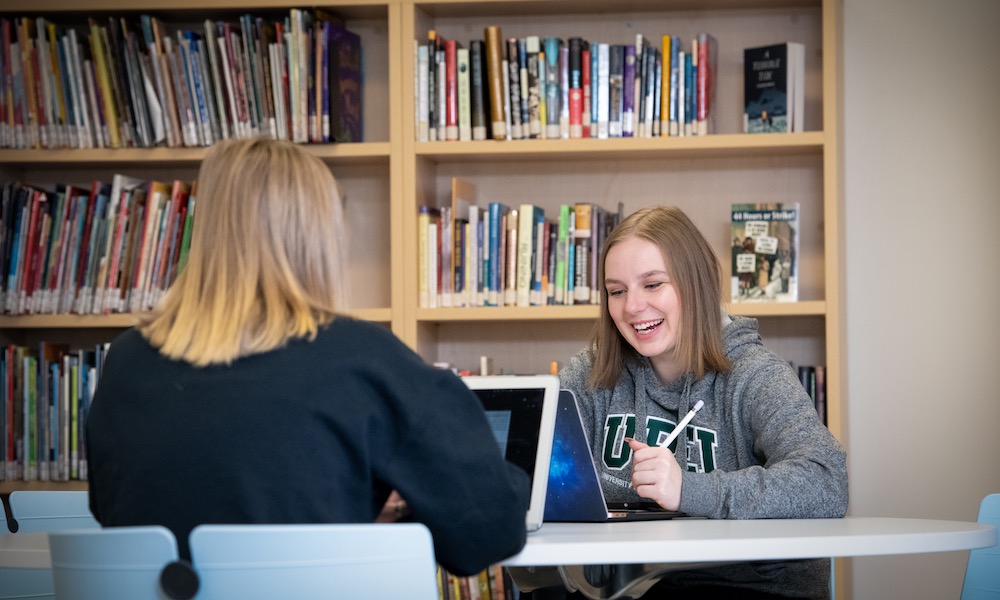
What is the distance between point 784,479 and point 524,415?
434 mm

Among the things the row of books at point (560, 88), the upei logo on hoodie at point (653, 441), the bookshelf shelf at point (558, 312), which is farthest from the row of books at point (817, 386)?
the upei logo on hoodie at point (653, 441)

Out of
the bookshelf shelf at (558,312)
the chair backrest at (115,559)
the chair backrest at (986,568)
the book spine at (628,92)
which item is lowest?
the chair backrest at (986,568)

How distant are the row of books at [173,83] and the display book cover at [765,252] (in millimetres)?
1169

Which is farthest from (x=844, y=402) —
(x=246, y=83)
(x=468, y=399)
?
(x=468, y=399)

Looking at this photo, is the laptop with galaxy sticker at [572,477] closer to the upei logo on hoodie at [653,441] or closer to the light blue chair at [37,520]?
the upei logo on hoodie at [653,441]

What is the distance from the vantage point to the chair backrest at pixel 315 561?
3.51ft

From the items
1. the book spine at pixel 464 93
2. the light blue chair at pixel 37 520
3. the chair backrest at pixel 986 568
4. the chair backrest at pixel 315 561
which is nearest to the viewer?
the chair backrest at pixel 315 561

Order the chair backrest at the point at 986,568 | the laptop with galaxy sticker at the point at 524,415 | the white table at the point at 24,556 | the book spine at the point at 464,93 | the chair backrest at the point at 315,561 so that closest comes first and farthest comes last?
the chair backrest at the point at 315,561
the white table at the point at 24,556
the laptop with galaxy sticker at the point at 524,415
the chair backrest at the point at 986,568
the book spine at the point at 464,93

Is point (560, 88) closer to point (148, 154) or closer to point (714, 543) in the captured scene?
point (148, 154)

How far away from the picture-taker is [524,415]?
1.54 m

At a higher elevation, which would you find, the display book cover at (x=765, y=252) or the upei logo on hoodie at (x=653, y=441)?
the display book cover at (x=765, y=252)

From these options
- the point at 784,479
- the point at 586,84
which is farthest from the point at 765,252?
the point at 784,479

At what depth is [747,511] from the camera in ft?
5.41

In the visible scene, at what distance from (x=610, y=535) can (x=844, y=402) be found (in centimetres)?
200
